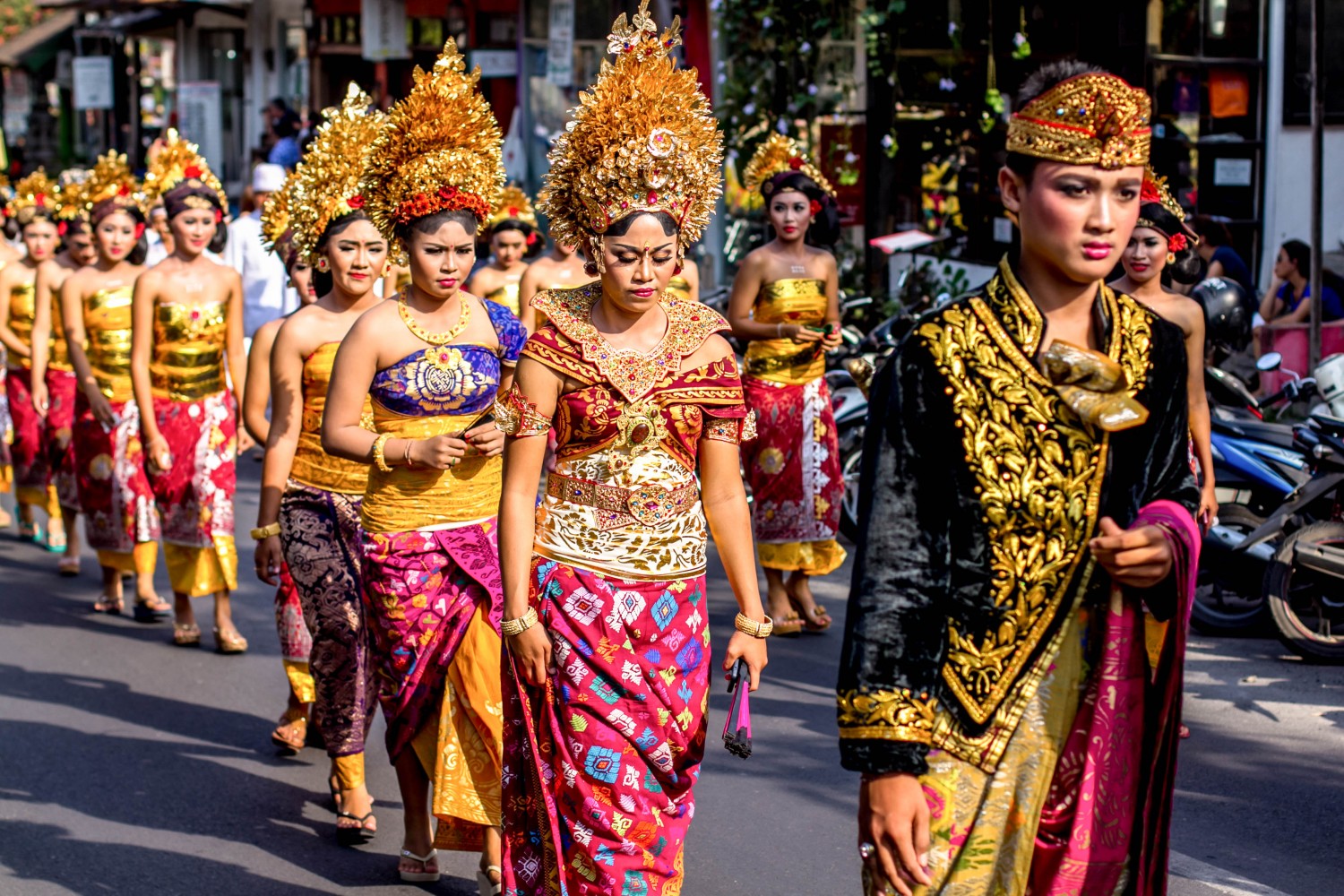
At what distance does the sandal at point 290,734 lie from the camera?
680 centimetres

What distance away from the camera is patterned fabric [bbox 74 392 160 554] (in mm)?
9227

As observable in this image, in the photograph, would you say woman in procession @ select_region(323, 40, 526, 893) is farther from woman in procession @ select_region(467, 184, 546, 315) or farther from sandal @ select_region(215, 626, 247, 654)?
woman in procession @ select_region(467, 184, 546, 315)

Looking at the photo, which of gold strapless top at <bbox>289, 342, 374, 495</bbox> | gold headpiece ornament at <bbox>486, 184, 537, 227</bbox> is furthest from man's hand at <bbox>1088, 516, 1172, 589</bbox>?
gold headpiece ornament at <bbox>486, 184, 537, 227</bbox>

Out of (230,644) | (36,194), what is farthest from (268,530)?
(36,194)

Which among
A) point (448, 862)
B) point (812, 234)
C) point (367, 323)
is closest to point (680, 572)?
point (367, 323)

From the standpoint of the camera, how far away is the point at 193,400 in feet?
28.0

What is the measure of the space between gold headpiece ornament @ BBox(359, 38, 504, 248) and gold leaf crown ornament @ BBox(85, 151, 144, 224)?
4560 millimetres

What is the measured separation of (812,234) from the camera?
902cm

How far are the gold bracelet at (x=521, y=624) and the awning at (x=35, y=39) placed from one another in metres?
38.5

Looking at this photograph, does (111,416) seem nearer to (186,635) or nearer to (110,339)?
(110,339)

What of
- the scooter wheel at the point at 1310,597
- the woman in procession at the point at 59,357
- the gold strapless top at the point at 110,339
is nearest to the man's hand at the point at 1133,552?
the scooter wheel at the point at 1310,597

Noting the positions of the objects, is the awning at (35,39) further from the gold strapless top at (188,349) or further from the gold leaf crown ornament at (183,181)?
the gold strapless top at (188,349)

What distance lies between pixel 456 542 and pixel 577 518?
1093mm

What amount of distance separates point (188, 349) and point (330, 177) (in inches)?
107
